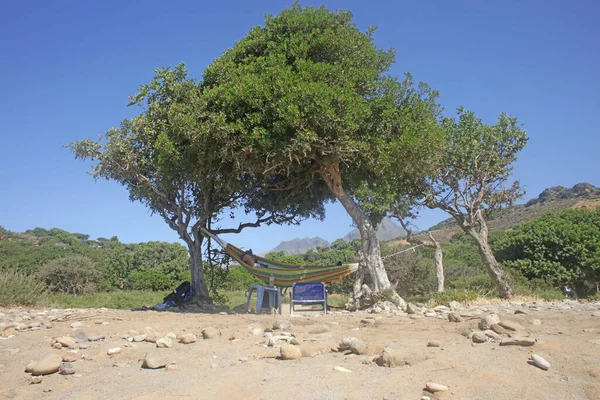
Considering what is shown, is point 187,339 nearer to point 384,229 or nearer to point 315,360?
point 315,360

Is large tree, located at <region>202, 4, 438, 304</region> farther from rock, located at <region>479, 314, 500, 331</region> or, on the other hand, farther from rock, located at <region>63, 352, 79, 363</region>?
rock, located at <region>63, 352, 79, 363</region>

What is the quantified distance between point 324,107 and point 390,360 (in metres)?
5.21

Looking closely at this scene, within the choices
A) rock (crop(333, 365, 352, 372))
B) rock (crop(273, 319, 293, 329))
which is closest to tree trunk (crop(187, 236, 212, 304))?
rock (crop(273, 319, 293, 329))

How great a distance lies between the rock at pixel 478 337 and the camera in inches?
184

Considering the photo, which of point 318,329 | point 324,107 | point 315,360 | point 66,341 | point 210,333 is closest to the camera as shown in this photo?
point 315,360

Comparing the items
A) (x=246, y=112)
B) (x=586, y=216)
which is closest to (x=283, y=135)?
(x=246, y=112)

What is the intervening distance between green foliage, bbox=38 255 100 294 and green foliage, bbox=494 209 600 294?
21.1 m

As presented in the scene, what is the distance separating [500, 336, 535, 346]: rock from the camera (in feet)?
14.1

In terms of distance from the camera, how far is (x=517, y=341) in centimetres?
435

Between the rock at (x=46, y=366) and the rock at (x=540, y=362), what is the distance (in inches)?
178

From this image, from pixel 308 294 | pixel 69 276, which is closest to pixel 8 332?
pixel 308 294

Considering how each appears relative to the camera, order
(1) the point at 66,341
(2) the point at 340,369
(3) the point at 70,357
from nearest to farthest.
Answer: (2) the point at 340,369 → (3) the point at 70,357 → (1) the point at 66,341

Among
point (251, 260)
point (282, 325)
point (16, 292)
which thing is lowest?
point (282, 325)

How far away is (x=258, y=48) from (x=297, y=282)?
5.56 m
